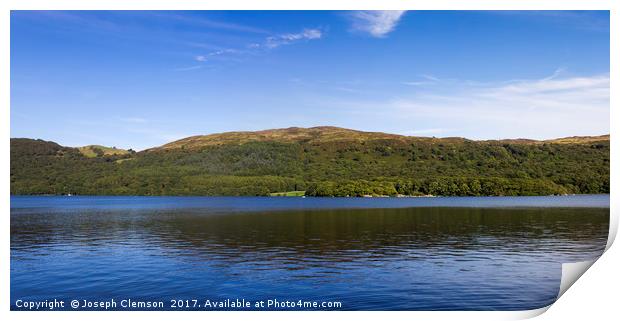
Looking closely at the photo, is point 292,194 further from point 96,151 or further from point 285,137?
point 96,151

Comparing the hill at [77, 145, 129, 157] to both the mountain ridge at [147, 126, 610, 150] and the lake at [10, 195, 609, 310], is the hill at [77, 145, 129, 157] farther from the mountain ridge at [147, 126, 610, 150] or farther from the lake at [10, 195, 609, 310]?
the lake at [10, 195, 609, 310]

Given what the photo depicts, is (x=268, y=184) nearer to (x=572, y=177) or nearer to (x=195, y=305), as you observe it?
(x=572, y=177)

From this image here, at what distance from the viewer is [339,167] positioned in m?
113

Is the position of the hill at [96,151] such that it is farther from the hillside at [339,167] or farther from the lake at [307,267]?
the lake at [307,267]

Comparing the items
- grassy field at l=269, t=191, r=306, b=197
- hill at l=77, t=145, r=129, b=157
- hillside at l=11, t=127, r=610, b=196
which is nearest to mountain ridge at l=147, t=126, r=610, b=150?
hillside at l=11, t=127, r=610, b=196

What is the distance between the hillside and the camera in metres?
82.6

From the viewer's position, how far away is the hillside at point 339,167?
82.6 m

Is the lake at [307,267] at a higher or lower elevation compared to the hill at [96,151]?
lower

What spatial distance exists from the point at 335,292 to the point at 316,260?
17.0 feet

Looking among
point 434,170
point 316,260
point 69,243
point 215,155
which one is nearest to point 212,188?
point 215,155

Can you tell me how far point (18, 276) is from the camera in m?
15.0

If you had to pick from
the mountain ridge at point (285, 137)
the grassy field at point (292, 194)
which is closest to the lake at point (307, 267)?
the grassy field at point (292, 194)

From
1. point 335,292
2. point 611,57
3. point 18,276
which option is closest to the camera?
point 611,57

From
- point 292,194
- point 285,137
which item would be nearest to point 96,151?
point 292,194
